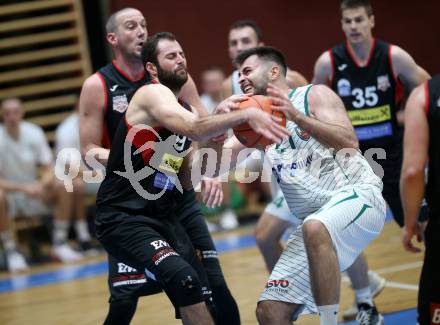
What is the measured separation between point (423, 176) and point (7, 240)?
7.16m

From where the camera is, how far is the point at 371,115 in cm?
677

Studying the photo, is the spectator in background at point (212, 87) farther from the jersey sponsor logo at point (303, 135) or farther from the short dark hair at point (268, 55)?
the jersey sponsor logo at point (303, 135)

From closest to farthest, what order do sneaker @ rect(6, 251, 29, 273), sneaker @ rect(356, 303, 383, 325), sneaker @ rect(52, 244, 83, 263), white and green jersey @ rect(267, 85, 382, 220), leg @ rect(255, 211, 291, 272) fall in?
1. white and green jersey @ rect(267, 85, 382, 220)
2. sneaker @ rect(356, 303, 383, 325)
3. leg @ rect(255, 211, 291, 272)
4. sneaker @ rect(6, 251, 29, 273)
5. sneaker @ rect(52, 244, 83, 263)

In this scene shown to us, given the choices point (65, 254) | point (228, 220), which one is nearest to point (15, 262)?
point (65, 254)

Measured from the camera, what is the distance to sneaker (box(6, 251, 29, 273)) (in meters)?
9.94

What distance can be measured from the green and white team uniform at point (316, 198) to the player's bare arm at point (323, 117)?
0.06 metres

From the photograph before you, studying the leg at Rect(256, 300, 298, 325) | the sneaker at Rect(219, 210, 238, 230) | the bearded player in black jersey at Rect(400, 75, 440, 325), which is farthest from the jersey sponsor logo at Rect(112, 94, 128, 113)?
the sneaker at Rect(219, 210, 238, 230)

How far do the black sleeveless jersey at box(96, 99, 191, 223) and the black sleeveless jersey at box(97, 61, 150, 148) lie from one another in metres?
0.85

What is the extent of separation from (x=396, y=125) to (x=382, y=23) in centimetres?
742

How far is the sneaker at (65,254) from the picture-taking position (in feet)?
33.8

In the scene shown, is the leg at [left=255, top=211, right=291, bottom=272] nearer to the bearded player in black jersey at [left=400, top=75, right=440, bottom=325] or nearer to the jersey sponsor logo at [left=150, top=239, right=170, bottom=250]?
the jersey sponsor logo at [left=150, top=239, right=170, bottom=250]

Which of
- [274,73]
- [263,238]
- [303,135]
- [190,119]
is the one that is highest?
[274,73]

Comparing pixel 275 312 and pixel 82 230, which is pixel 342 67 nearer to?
pixel 275 312

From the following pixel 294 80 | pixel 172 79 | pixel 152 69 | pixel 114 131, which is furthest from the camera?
pixel 294 80
